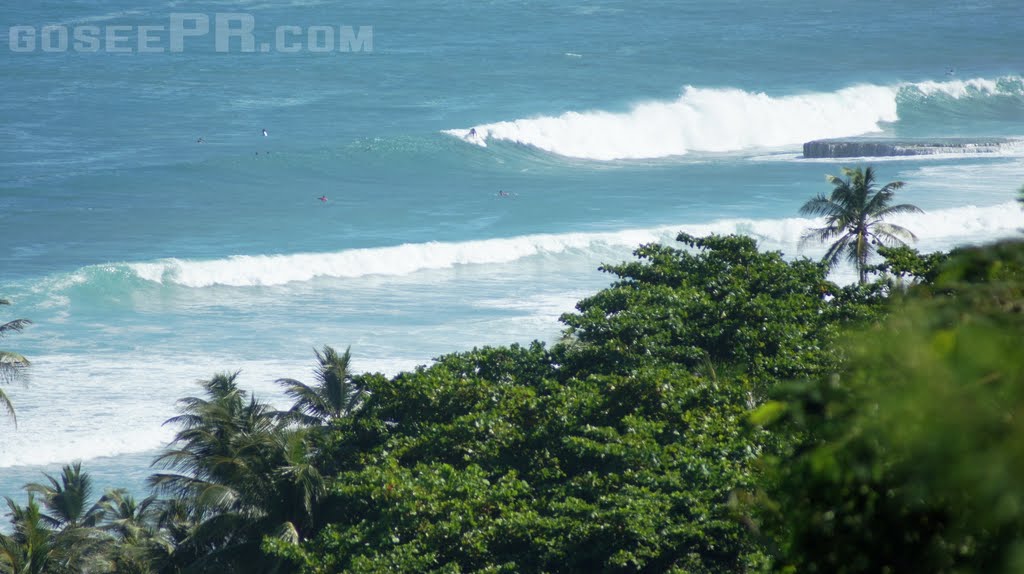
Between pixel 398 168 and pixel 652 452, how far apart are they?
40610 millimetres

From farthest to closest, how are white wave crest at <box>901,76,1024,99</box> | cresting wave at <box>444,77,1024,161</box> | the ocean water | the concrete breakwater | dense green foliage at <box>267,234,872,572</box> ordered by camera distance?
1. white wave crest at <box>901,76,1024,99</box>
2. cresting wave at <box>444,77,1024,161</box>
3. the concrete breakwater
4. the ocean water
5. dense green foliage at <box>267,234,872,572</box>

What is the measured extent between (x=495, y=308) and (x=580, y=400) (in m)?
17.9

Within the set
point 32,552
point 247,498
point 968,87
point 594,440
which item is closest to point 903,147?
point 968,87

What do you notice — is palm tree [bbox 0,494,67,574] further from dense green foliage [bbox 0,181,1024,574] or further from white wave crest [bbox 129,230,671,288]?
white wave crest [bbox 129,230,671,288]

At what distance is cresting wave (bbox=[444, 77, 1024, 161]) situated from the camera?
55.8m

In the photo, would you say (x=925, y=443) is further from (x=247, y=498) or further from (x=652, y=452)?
(x=247, y=498)

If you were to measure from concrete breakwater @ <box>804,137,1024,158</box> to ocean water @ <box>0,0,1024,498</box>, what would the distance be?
154 cm

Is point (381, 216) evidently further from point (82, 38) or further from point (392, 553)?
point (82, 38)

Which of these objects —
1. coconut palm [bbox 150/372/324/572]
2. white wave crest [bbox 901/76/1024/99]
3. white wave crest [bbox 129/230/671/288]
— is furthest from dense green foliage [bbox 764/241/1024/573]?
white wave crest [bbox 901/76/1024/99]

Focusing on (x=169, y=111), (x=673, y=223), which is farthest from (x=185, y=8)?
(x=673, y=223)

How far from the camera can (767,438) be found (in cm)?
1091

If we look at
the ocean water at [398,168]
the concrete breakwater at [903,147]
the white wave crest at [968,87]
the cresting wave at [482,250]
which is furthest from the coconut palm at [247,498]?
the white wave crest at [968,87]

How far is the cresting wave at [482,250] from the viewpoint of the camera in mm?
34781

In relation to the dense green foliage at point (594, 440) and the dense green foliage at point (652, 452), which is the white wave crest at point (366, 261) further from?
the dense green foliage at point (594, 440)
